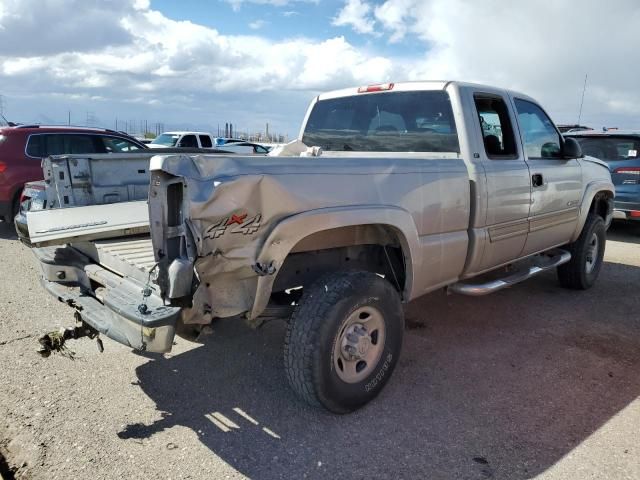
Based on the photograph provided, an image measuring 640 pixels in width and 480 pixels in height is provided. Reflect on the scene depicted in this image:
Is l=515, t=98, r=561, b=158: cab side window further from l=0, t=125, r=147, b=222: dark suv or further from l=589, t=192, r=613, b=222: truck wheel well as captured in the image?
l=0, t=125, r=147, b=222: dark suv

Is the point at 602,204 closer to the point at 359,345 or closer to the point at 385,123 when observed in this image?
the point at 385,123

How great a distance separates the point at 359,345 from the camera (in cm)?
314

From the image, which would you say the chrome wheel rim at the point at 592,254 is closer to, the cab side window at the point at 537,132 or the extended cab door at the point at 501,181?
the cab side window at the point at 537,132

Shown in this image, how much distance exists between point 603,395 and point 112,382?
3.35m

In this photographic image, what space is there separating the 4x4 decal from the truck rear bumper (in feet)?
1.37

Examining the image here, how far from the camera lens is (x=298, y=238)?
107 inches

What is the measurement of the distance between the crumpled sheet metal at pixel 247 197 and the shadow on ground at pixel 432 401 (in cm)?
86

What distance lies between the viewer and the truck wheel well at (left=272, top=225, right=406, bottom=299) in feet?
10.4

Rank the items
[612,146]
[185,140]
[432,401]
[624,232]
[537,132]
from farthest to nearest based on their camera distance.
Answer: [185,140]
[624,232]
[612,146]
[537,132]
[432,401]

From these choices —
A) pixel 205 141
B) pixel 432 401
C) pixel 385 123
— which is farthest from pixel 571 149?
pixel 205 141

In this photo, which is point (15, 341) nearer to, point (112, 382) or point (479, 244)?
point (112, 382)

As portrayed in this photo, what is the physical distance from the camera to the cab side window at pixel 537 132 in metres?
4.57

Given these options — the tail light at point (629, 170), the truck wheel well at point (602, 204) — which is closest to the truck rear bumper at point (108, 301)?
the truck wheel well at point (602, 204)

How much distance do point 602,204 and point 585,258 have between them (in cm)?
81
